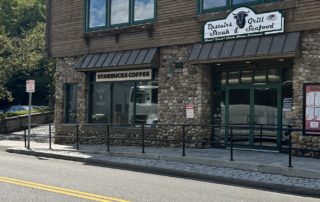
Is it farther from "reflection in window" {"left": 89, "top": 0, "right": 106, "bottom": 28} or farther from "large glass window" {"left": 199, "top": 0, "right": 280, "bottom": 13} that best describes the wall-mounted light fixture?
"reflection in window" {"left": 89, "top": 0, "right": 106, "bottom": 28}

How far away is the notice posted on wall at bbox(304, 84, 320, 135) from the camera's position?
14.5 meters

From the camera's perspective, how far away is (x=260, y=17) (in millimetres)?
15586

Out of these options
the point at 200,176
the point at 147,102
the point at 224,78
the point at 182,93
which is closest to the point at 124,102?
the point at 147,102

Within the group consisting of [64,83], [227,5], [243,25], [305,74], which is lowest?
[305,74]

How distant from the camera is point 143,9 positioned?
63.4ft

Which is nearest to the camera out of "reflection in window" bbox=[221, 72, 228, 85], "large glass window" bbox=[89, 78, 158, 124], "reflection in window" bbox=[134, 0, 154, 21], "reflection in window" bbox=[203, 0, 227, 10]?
"reflection in window" bbox=[203, 0, 227, 10]

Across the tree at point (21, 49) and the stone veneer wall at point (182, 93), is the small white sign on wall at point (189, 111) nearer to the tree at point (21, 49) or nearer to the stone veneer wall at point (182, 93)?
the stone veneer wall at point (182, 93)

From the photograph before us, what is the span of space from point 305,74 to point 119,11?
878 centimetres

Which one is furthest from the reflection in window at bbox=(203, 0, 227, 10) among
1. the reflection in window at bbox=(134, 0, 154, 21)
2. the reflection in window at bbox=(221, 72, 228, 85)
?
the reflection in window at bbox=(134, 0, 154, 21)

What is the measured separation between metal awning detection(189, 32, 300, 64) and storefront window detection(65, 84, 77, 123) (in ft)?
24.2

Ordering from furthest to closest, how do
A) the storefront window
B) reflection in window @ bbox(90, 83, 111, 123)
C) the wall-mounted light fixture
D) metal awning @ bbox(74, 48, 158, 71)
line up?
the storefront window
reflection in window @ bbox(90, 83, 111, 123)
metal awning @ bbox(74, 48, 158, 71)
the wall-mounted light fixture

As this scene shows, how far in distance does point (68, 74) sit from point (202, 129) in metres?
7.83

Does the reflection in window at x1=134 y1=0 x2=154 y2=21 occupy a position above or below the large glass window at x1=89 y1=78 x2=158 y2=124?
above

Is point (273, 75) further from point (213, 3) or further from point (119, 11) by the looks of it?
point (119, 11)
